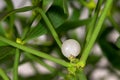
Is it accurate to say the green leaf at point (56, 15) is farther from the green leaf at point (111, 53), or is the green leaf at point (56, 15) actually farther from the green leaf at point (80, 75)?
the green leaf at point (111, 53)

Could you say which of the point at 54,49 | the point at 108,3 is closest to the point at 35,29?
the point at 108,3

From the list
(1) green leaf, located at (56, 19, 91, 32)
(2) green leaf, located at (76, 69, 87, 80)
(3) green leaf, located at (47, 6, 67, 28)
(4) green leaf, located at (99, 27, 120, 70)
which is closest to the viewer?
(2) green leaf, located at (76, 69, 87, 80)

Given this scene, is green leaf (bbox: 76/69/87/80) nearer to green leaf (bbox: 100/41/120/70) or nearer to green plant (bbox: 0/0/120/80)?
green plant (bbox: 0/0/120/80)

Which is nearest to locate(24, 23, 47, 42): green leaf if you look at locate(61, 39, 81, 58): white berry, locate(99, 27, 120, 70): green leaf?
locate(61, 39, 81, 58): white berry

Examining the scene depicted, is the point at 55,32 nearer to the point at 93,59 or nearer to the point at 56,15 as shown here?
the point at 56,15

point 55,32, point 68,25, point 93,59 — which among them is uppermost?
point 55,32

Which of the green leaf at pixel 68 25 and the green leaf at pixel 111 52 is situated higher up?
the green leaf at pixel 68 25

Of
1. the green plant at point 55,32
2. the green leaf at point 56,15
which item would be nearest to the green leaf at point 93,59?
the green plant at point 55,32

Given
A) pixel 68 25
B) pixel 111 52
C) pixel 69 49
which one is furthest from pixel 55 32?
pixel 111 52
